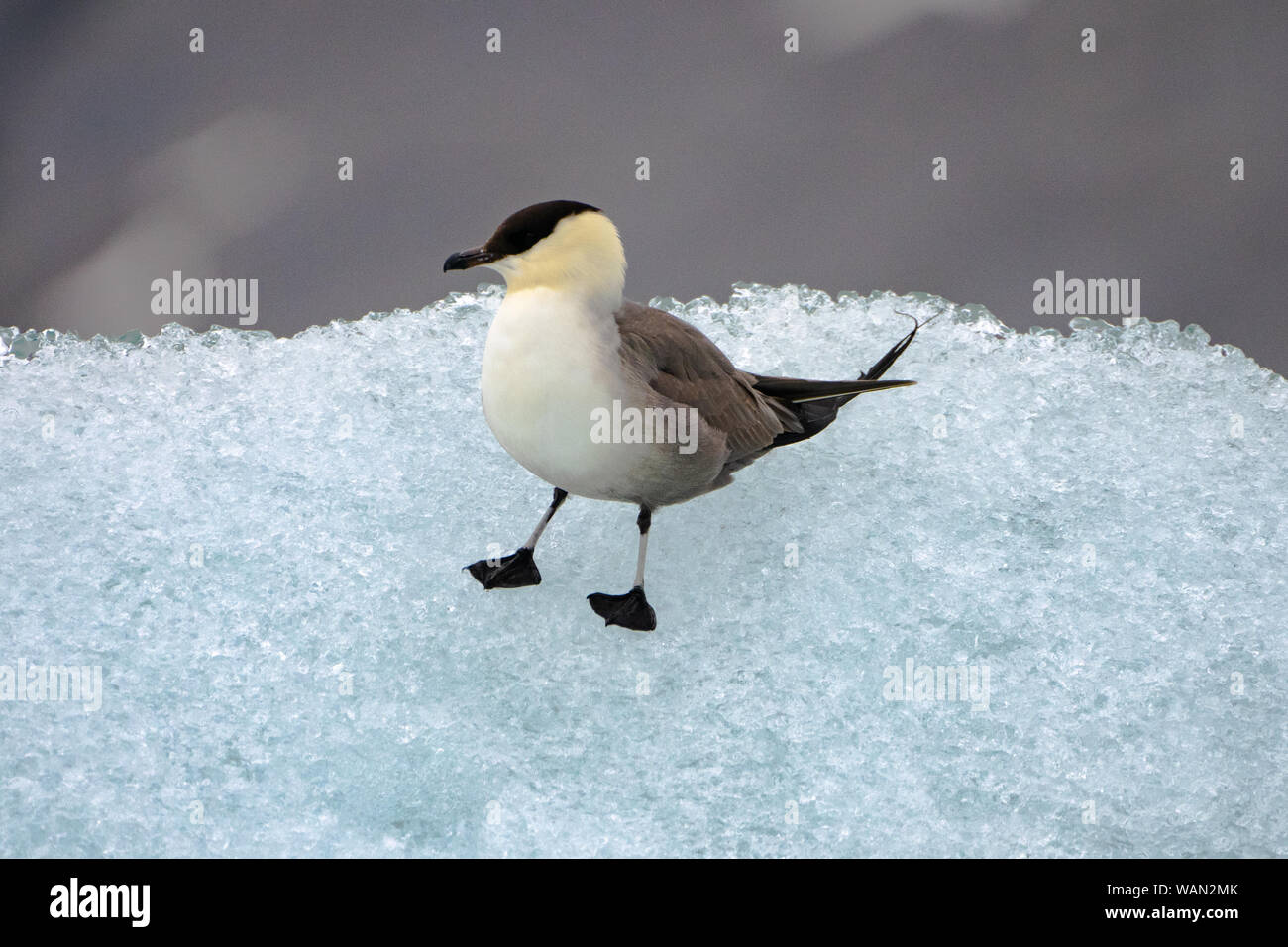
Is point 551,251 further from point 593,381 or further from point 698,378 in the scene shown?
point 698,378

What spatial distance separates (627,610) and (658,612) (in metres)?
0.08

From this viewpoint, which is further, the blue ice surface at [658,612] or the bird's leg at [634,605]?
the bird's leg at [634,605]

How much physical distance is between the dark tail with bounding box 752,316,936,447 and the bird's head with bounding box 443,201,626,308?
0.40 metres

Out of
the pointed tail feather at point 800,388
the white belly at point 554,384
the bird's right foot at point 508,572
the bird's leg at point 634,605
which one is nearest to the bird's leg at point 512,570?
the bird's right foot at point 508,572

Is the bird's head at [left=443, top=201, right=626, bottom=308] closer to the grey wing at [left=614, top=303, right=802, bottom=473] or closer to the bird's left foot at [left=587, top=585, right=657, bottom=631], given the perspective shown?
the grey wing at [left=614, top=303, right=802, bottom=473]

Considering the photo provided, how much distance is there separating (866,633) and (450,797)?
0.67 metres

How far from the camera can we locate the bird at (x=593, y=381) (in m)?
1.63

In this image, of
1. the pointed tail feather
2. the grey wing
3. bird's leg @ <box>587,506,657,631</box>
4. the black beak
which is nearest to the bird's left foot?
bird's leg @ <box>587,506,657,631</box>

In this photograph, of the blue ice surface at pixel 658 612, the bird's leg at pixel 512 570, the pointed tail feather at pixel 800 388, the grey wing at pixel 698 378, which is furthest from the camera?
the pointed tail feather at pixel 800 388

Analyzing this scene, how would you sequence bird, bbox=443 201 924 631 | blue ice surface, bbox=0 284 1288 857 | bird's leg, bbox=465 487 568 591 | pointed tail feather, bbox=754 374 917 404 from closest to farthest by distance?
blue ice surface, bbox=0 284 1288 857
bird, bbox=443 201 924 631
bird's leg, bbox=465 487 568 591
pointed tail feather, bbox=754 374 917 404

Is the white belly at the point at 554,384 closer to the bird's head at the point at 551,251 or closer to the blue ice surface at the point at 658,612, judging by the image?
the bird's head at the point at 551,251

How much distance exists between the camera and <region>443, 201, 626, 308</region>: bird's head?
5.38ft

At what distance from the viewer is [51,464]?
207cm

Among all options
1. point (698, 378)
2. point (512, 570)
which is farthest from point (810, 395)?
point (512, 570)
